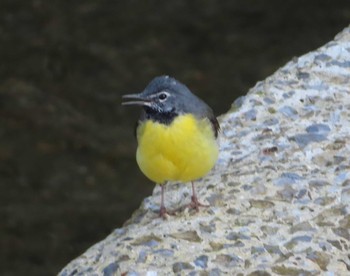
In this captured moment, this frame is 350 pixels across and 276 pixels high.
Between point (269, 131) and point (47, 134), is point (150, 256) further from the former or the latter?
point (47, 134)

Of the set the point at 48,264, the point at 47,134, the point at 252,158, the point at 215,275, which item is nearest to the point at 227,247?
the point at 215,275

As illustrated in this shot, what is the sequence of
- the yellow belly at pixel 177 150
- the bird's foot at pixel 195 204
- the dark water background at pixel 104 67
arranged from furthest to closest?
the dark water background at pixel 104 67, the yellow belly at pixel 177 150, the bird's foot at pixel 195 204

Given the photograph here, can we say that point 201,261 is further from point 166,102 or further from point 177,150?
point 166,102

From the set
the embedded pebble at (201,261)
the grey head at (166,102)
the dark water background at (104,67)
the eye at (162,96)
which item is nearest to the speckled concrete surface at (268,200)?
the embedded pebble at (201,261)

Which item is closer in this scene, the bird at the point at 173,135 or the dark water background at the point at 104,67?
the bird at the point at 173,135

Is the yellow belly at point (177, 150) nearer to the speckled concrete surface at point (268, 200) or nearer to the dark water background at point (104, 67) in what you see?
the speckled concrete surface at point (268, 200)
